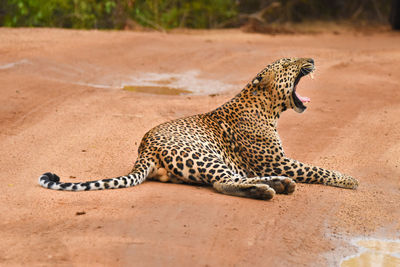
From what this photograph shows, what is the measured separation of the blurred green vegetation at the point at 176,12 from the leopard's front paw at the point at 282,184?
45.7 feet

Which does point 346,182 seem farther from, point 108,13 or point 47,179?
point 108,13

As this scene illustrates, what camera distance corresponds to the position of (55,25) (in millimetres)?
19609

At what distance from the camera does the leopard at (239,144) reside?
6523 millimetres

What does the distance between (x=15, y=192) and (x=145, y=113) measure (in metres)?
3.97

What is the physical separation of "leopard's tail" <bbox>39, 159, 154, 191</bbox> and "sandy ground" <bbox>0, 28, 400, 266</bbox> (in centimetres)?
7

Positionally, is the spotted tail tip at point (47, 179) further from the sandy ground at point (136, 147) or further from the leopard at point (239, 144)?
the leopard at point (239, 144)

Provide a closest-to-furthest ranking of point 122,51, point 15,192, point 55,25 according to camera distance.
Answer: point 15,192, point 122,51, point 55,25

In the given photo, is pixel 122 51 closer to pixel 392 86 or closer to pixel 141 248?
pixel 392 86

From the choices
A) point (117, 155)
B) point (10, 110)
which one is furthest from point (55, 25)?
point (117, 155)

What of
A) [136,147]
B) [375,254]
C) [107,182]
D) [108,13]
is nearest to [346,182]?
[375,254]

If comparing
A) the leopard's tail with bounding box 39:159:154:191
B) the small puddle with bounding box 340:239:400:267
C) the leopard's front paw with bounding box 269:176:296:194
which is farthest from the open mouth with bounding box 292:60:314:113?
the small puddle with bounding box 340:239:400:267

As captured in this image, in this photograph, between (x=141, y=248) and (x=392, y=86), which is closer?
(x=141, y=248)

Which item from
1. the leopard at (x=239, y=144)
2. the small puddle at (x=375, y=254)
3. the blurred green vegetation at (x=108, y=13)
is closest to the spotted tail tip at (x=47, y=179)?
the leopard at (x=239, y=144)

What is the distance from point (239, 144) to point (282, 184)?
95cm
